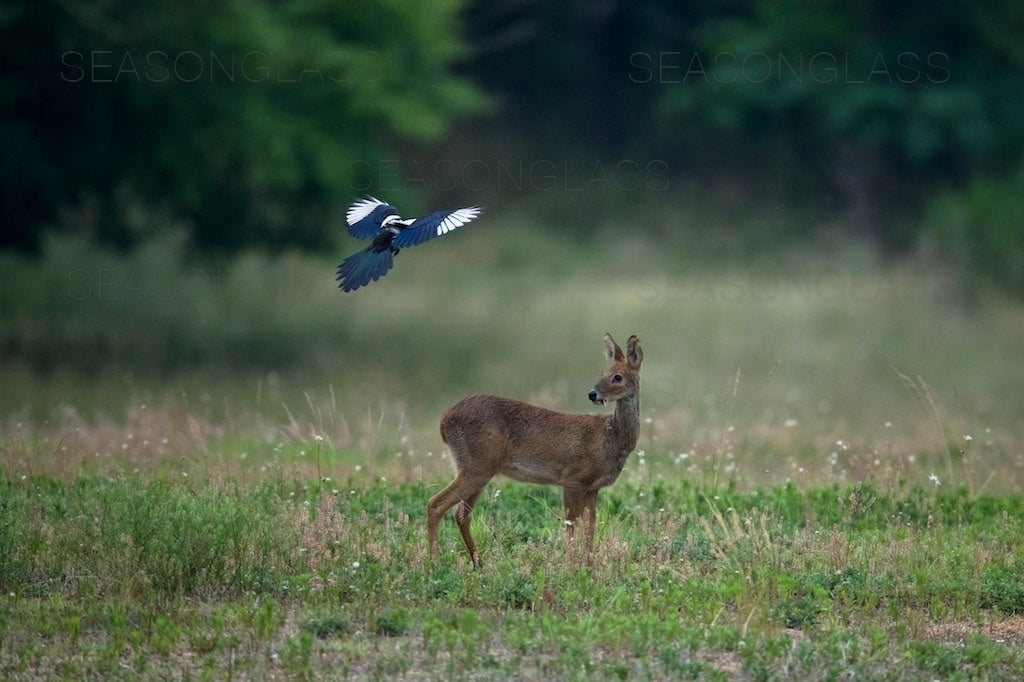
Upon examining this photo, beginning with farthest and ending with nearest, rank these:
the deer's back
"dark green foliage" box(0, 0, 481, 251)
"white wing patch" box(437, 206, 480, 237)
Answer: "dark green foliage" box(0, 0, 481, 251) < the deer's back < "white wing patch" box(437, 206, 480, 237)

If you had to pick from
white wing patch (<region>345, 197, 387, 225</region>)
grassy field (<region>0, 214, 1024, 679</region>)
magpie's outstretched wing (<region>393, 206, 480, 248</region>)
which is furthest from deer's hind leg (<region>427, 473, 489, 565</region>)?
white wing patch (<region>345, 197, 387, 225</region>)

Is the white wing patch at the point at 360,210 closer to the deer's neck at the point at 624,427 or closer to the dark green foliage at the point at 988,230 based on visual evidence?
the deer's neck at the point at 624,427

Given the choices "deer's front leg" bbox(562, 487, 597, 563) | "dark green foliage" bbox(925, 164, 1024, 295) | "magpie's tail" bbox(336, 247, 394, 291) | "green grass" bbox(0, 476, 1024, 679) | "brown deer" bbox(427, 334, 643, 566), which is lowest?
"green grass" bbox(0, 476, 1024, 679)

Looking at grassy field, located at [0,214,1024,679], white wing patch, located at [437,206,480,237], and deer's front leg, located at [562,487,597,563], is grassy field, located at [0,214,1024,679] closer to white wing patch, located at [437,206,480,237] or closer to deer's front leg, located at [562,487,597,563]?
deer's front leg, located at [562,487,597,563]

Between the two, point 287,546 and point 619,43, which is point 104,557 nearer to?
point 287,546

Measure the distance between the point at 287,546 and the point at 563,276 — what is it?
874 inches

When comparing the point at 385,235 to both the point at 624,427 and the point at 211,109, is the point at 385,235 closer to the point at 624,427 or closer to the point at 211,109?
the point at 624,427

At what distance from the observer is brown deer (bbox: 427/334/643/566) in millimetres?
9023

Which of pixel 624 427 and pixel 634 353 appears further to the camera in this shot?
pixel 634 353

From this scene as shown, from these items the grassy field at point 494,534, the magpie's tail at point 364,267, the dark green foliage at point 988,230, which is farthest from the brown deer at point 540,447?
the dark green foliage at point 988,230

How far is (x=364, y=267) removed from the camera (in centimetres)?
919

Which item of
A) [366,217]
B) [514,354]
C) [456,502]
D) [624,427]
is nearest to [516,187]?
[514,354]

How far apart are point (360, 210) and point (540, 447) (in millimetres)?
1945

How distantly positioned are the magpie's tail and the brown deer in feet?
2.99
